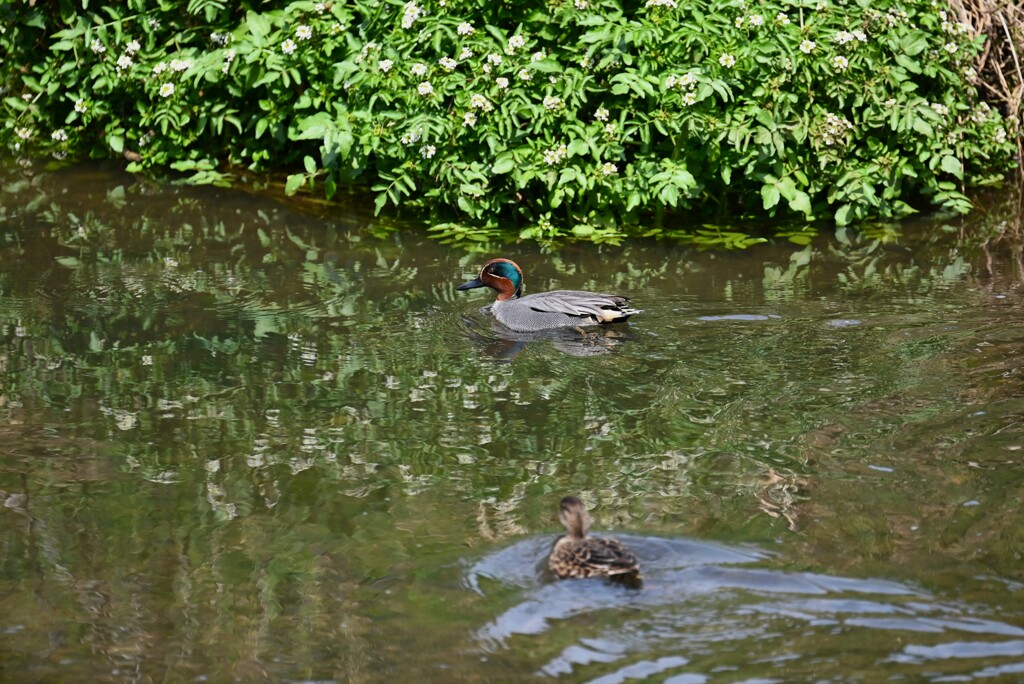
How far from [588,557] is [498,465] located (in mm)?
1378

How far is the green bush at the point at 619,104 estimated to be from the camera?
380 inches

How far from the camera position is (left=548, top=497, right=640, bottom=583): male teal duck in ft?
15.5

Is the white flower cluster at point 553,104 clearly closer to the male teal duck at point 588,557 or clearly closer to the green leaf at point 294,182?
the green leaf at point 294,182

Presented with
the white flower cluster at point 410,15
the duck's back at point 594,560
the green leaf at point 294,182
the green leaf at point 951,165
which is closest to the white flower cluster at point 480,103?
the white flower cluster at point 410,15

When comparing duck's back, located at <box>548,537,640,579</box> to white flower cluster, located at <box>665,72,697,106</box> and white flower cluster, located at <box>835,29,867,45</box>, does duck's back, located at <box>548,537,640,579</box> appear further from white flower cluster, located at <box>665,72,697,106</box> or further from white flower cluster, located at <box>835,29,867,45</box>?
white flower cluster, located at <box>835,29,867,45</box>

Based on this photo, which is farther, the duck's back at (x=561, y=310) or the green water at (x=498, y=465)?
the duck's back at (x=561, y=310)

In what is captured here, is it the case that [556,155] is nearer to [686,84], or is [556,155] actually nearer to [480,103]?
[480,103]

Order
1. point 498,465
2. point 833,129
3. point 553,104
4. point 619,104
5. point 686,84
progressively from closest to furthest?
point 498,465 < point 686,84 < point 553,104 < point 833,129 < point 619,104

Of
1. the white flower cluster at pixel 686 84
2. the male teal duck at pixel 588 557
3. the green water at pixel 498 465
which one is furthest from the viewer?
the white flower cluster at pixel 686 84

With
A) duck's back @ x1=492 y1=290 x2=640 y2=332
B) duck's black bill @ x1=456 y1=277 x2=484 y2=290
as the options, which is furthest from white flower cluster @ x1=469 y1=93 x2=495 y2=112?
duck's back @ x1=492 y1=290 x2=640 y2=332

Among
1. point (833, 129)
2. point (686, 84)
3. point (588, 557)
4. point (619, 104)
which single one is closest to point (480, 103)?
point (619, 104)

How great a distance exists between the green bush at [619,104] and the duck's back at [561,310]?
5.51ft

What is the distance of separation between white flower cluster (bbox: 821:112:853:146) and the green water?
91 cm

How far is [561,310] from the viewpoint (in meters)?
8.05
